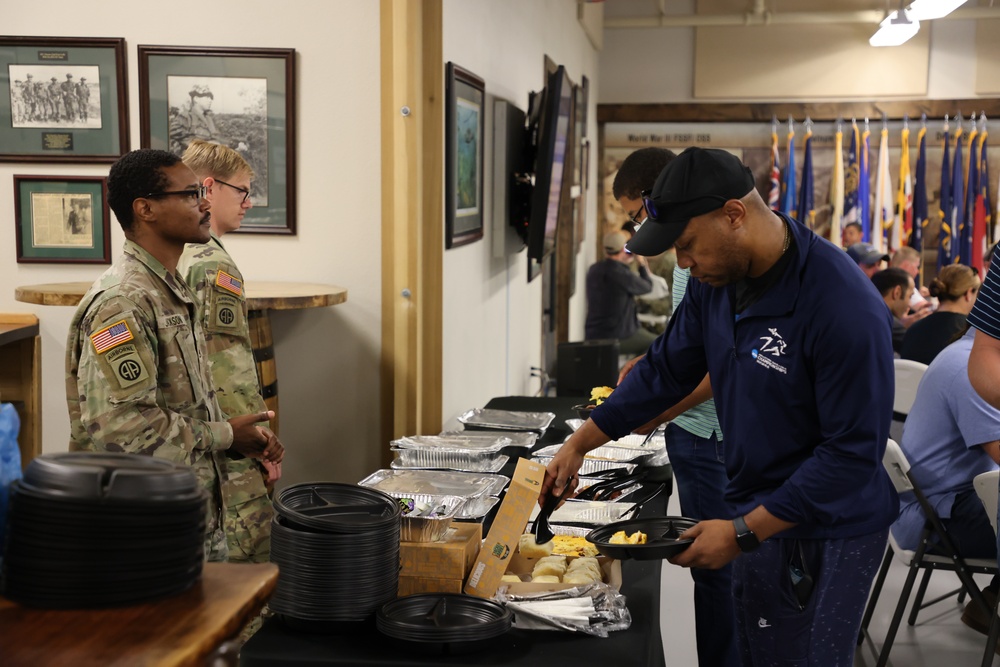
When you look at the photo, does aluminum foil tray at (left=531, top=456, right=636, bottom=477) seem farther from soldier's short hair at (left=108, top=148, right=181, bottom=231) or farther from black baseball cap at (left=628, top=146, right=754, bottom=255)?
soldier's short hair at (left=108, top=148, right=181, bottom=231)

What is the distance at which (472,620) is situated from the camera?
1.90 meters

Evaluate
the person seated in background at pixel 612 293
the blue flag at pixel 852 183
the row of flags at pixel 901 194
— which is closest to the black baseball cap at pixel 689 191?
the person seated in background at pixel 612 293

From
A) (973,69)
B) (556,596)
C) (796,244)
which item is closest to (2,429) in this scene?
(556,596)

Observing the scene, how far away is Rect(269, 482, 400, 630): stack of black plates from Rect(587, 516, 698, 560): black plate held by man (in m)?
0.41

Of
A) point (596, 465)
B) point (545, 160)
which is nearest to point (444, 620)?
point (596, 465)

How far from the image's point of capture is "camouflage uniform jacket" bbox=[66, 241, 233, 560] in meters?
2.01

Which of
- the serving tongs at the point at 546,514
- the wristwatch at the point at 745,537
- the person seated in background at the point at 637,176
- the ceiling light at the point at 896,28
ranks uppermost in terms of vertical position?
the ceiling light at the point at 896,28

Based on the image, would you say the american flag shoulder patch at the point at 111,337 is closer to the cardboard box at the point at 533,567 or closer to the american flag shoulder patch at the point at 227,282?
the american flag shoulder patch at the point at 227,282

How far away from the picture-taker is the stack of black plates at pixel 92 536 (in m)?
1.02

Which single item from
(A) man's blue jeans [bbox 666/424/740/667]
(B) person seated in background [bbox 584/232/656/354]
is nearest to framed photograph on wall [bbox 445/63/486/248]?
(A) man's blue jeans [bbox 666/424/740/667]

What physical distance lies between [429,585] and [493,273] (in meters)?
2.99

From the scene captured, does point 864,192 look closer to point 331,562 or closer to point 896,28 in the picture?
point 896,28

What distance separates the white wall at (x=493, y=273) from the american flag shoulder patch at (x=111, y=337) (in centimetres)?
178

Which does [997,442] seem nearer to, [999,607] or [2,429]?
[999,607]
